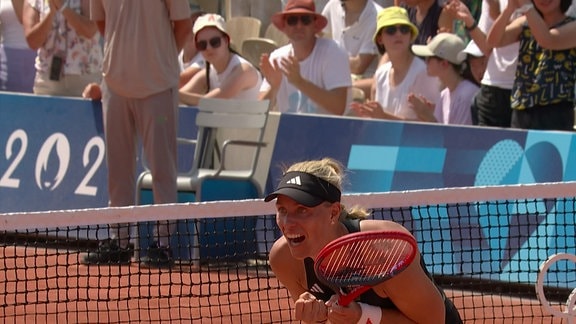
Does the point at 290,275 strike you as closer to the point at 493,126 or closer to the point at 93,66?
the point at 493,126

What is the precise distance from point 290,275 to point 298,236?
1.29 feet

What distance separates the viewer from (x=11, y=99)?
1127cm

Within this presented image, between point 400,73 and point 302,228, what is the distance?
5.60m

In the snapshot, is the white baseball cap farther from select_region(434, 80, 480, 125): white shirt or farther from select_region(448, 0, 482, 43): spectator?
select_region(448, 0, 482, 43): spectator

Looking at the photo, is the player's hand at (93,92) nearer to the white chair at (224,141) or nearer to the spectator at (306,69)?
the white chair at (224,141)

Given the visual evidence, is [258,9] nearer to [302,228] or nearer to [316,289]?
[316,289]

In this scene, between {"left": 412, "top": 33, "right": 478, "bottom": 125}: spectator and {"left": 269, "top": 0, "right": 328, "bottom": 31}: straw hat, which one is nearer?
{"left": 412, "top": 33, "right": 478, "bottom": 125}: spectator

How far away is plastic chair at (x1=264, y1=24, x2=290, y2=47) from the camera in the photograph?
1223cm

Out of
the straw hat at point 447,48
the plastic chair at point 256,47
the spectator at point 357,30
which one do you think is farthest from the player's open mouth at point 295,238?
the plastic chair at point 256,47

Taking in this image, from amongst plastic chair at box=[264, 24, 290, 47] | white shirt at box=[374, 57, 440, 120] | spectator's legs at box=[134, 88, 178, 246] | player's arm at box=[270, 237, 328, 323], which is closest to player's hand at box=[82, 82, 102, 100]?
spectator's legs at box=[134, 88, 178, 246]

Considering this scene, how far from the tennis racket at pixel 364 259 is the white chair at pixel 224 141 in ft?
18.1

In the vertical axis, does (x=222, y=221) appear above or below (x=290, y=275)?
below

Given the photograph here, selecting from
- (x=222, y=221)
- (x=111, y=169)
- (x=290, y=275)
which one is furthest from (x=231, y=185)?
(x=290, y=275)

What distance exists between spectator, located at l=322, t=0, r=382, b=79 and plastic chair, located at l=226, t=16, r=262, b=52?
57.2 inches
